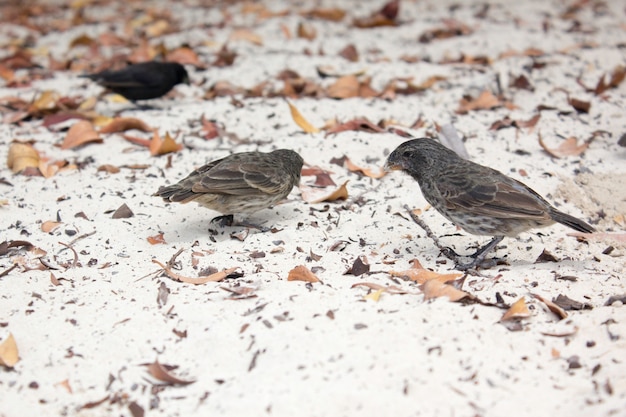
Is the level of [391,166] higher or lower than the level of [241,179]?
higher

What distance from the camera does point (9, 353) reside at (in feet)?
12.1

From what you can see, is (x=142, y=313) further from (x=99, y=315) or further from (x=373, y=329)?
(x=373, y=329)

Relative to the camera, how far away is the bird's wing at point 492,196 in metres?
4.79

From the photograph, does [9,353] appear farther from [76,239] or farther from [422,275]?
[422,275]

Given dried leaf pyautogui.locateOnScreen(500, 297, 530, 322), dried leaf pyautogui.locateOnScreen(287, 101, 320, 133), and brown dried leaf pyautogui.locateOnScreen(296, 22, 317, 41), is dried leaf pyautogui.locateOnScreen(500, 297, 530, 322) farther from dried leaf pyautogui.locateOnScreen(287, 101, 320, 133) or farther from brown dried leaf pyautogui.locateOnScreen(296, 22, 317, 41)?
brown dried leaf pyautogui.locateOnScreen(296, 22, 317, 41)

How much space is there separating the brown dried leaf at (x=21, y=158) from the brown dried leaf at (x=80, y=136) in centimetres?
44

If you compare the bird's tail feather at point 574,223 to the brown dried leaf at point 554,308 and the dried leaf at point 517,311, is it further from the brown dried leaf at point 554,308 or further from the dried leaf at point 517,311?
the dried leaf at point 517,311

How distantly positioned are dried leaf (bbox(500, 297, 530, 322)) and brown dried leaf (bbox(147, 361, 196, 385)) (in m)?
1.65

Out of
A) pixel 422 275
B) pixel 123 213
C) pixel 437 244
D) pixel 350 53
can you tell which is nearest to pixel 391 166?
pixel 437 244

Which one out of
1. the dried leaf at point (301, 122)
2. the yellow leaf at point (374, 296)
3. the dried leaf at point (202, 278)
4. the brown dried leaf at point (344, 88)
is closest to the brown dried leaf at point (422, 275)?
the yellow leaf at point (374, 296)

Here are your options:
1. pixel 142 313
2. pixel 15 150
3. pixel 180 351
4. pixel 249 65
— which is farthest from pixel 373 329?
pixel 249 65

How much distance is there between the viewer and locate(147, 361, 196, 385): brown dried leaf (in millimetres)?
3434

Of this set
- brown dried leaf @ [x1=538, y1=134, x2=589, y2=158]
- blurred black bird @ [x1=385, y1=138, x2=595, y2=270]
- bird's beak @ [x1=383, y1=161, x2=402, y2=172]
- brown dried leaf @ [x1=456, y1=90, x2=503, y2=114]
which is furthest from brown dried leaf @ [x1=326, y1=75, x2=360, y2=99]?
blurred black bird @ [x1=385, y1=138, x2=595, y2=270]

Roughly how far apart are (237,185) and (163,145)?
149 centimetres
